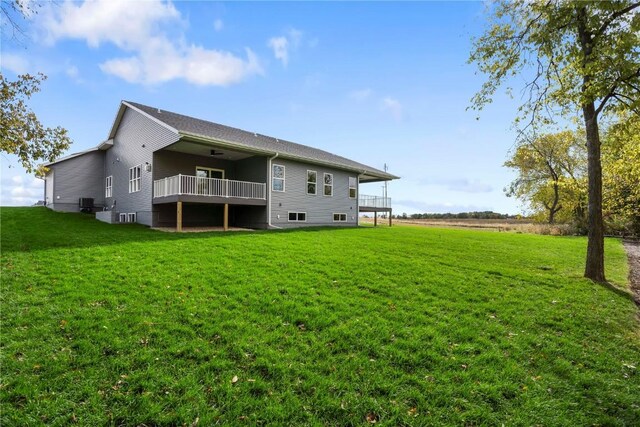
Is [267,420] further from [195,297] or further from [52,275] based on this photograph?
[52,275]

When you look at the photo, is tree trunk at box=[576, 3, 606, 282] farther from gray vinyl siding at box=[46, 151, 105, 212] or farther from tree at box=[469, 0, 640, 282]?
gray vinyl siding at box=[46, 151, 105, 212]

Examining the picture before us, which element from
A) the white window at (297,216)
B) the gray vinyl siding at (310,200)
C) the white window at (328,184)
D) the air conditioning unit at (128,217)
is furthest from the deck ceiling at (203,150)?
the white window at (328,184)

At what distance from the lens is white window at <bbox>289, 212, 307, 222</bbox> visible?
18.4m

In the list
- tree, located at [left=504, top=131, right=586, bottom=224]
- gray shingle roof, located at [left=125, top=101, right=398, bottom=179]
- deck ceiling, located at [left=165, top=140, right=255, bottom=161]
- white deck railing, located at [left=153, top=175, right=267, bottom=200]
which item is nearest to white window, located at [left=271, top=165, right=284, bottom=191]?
white deck railing, located at [left=153, top=175, right=267, bottom=200]

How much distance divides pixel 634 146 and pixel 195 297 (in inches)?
638

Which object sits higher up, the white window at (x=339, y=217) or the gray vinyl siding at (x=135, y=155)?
the gray vinyl siding at (x=135, y=155)

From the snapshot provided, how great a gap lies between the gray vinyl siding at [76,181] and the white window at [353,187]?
16.7 metres

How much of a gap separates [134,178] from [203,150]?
4.63m

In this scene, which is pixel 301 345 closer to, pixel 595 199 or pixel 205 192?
pixel 595 199

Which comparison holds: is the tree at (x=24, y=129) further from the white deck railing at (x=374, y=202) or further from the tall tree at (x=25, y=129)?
the white deck railing at (x=374, y=202)

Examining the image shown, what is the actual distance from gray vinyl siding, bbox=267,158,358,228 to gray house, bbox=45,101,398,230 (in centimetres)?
6

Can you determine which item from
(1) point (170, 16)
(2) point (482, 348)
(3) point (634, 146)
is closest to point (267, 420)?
(2) point (482, 348)

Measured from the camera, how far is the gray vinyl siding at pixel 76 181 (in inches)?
836

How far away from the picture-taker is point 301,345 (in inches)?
168
